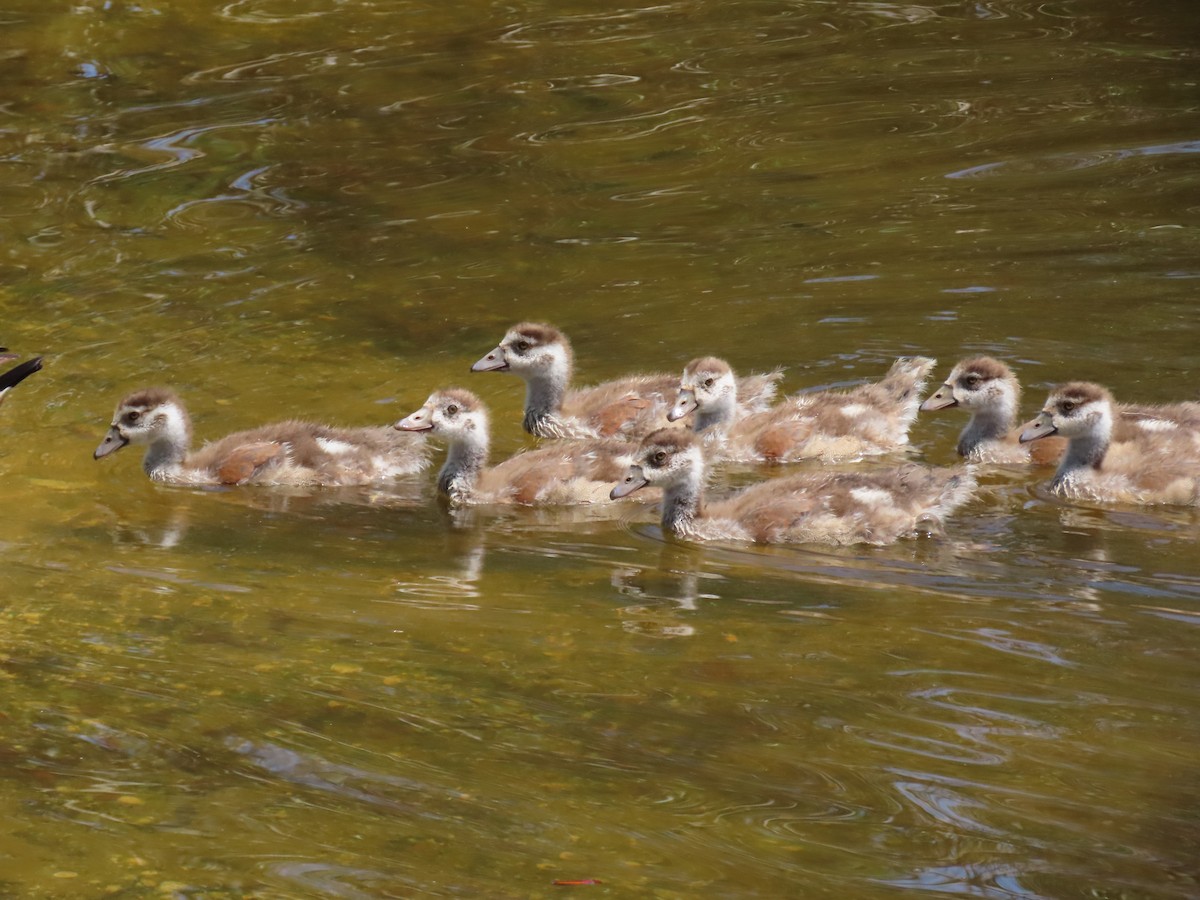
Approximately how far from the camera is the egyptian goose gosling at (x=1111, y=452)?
26.1 ft

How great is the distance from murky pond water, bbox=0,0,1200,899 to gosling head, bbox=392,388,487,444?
0.42 meters

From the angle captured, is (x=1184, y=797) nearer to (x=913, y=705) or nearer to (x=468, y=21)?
(x=913, y=705)

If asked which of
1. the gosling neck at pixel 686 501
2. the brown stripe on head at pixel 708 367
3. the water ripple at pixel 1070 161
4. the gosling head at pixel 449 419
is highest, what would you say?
the water ripple at pixel 1070 161

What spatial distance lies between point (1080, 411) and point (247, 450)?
12.3 feet

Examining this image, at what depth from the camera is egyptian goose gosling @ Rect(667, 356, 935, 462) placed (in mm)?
8922

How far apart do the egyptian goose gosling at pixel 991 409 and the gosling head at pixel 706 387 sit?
965 millimetres

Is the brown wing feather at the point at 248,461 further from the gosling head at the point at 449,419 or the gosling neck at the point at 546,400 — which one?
the gosling neck at the point at 546,400

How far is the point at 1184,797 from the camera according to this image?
5.11m

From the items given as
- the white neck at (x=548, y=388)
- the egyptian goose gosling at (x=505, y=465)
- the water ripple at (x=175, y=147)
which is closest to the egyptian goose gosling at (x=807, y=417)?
the egyptian goose gosling at (x=505, y=465)

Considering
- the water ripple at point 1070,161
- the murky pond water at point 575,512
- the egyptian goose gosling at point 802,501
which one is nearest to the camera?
the murky pond water at point 575,512

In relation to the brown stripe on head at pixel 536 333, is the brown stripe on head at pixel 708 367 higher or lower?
lower

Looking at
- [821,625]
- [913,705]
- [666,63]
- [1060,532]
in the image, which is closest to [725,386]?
[1060,532]

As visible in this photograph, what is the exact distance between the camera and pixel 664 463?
791 centimetres

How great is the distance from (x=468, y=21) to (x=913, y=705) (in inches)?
457
